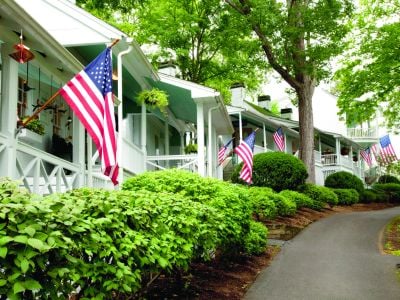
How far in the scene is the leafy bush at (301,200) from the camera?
19027 mm

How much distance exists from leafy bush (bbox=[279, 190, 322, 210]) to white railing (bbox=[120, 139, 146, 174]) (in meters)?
6.55

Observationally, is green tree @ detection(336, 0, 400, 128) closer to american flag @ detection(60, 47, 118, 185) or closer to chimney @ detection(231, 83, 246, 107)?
chimney @ detection(231, 83, 246, 107)

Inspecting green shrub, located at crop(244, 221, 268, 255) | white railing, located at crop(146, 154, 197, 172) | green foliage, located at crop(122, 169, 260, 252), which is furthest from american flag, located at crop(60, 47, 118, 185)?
white railing, located at crop(146, 154, 197, 172)

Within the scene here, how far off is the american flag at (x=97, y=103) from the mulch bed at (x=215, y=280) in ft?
6.88

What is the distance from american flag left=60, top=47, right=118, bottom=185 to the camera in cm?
706

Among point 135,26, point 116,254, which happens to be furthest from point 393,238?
point 135,26

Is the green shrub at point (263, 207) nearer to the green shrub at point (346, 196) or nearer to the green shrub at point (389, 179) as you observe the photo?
the green shrub at point (346, 196)

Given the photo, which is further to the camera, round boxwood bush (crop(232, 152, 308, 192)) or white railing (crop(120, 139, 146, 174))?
round boxwood bush (crop(232, 152, 308, 192))

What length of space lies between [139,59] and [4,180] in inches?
357

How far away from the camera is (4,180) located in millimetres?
4035

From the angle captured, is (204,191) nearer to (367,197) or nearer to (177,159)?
(177,159)

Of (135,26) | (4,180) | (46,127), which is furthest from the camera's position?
(135,26)

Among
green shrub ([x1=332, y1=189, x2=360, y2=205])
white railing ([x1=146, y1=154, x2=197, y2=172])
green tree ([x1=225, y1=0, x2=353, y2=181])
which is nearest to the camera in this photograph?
white railing ([x1=146, y1=154, x2=197, y2=172])

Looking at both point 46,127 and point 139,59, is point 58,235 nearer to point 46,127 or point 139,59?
point 46,127
